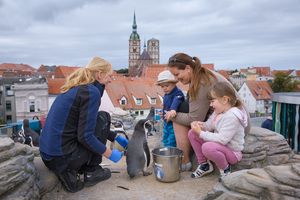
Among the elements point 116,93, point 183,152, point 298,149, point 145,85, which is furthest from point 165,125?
point 145,85

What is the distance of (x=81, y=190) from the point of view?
331 centimetres

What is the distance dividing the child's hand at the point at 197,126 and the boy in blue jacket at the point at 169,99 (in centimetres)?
34

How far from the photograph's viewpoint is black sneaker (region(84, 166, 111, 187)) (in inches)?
134

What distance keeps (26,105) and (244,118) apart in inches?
1172

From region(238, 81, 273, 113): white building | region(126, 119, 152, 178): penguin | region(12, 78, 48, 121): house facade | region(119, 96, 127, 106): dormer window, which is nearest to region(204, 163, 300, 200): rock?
region(126, 119, 152, 178): penguin

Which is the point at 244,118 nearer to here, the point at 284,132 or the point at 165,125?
the point at 165,125

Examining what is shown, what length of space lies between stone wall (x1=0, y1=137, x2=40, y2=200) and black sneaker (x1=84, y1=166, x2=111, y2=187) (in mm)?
575

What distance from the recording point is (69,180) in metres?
3.22

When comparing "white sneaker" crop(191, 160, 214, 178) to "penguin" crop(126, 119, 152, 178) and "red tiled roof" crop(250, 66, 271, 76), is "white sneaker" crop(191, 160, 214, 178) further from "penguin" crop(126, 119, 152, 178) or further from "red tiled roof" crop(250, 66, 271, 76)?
"red tiled roof" crop(250, 66, 271, 76)

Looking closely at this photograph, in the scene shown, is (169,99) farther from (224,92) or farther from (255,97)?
(255,97)

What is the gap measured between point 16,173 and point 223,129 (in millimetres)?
1909

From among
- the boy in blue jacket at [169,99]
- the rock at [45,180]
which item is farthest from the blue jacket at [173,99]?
the rock at [45,180]

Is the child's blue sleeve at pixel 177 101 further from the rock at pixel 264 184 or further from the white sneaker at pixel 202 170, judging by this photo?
the rock at pixel 264 184

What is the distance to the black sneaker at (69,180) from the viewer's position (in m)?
3.21
